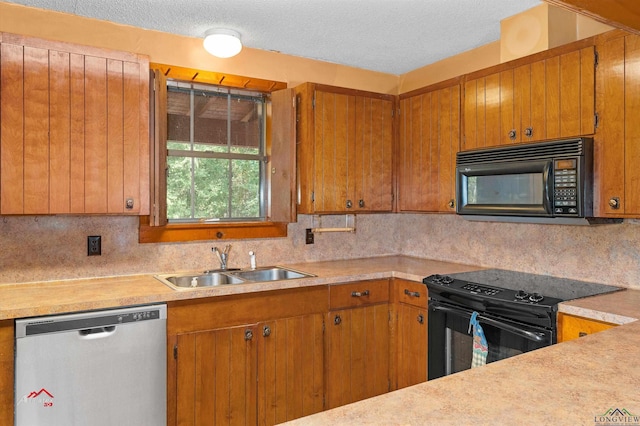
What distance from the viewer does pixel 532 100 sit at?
2.47m

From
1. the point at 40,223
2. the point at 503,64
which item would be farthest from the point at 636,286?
the point at 40,223

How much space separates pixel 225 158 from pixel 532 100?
1.94m

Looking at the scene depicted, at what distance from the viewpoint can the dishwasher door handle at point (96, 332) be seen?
2.08 m

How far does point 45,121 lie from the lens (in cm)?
221

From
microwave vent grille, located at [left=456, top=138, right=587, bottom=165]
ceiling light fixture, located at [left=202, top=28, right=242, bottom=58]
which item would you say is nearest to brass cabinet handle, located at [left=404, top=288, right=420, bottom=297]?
microwave vent grille, located at [left=456, top=138, right=587, bottom=165]

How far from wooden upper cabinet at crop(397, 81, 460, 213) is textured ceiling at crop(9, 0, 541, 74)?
0.36 m

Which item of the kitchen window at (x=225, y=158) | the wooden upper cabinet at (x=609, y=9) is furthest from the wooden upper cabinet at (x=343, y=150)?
the wooden upper cabinet at (x=609, y=9)

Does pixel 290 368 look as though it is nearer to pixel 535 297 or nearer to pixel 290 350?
pixel 290 350

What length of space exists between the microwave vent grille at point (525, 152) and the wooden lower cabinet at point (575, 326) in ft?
2.60

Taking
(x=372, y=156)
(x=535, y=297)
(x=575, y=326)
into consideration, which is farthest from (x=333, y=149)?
(x=575, y=326)

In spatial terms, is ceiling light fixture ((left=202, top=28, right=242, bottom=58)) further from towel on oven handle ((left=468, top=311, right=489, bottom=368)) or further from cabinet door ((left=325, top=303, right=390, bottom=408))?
towel on oven handle ((left=468, top=311, right=489, bottom=368))

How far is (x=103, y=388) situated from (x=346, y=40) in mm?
2476

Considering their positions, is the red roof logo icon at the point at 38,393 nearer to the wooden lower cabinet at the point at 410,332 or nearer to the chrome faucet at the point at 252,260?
the chrome faucet at the point at 252,260

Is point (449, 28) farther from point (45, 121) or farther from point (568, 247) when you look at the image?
point (45, 121)
